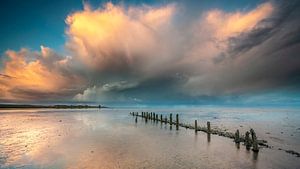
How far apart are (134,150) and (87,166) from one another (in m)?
6.37

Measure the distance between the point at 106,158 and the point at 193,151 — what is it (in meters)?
8.58

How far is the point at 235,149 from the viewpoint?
22.1m

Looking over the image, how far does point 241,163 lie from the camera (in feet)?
55.0

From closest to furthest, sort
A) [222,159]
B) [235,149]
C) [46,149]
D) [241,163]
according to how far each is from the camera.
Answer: [241,163] < [222,159] < [46,149] < [235,149]

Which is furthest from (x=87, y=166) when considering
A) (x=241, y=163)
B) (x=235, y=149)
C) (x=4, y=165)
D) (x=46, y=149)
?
(x=235, y=149)

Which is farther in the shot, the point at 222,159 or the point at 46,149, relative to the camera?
the point at 46,149

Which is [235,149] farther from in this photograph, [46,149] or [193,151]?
[46,149]

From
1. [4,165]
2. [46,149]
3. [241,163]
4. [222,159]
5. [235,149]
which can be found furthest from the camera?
[235,149]

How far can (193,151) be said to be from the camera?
21031 millimetres

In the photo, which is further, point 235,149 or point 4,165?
point 235,149

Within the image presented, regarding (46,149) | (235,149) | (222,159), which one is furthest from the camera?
(235,149)

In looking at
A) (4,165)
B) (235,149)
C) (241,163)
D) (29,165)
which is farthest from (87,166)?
(235,149)

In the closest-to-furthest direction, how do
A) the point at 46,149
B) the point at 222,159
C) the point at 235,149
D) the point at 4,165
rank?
the point at 4,165
the point at 222,159
the point at 46,149
the point at 235,149

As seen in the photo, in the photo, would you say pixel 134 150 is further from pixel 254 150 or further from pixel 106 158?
pixel 254 150
